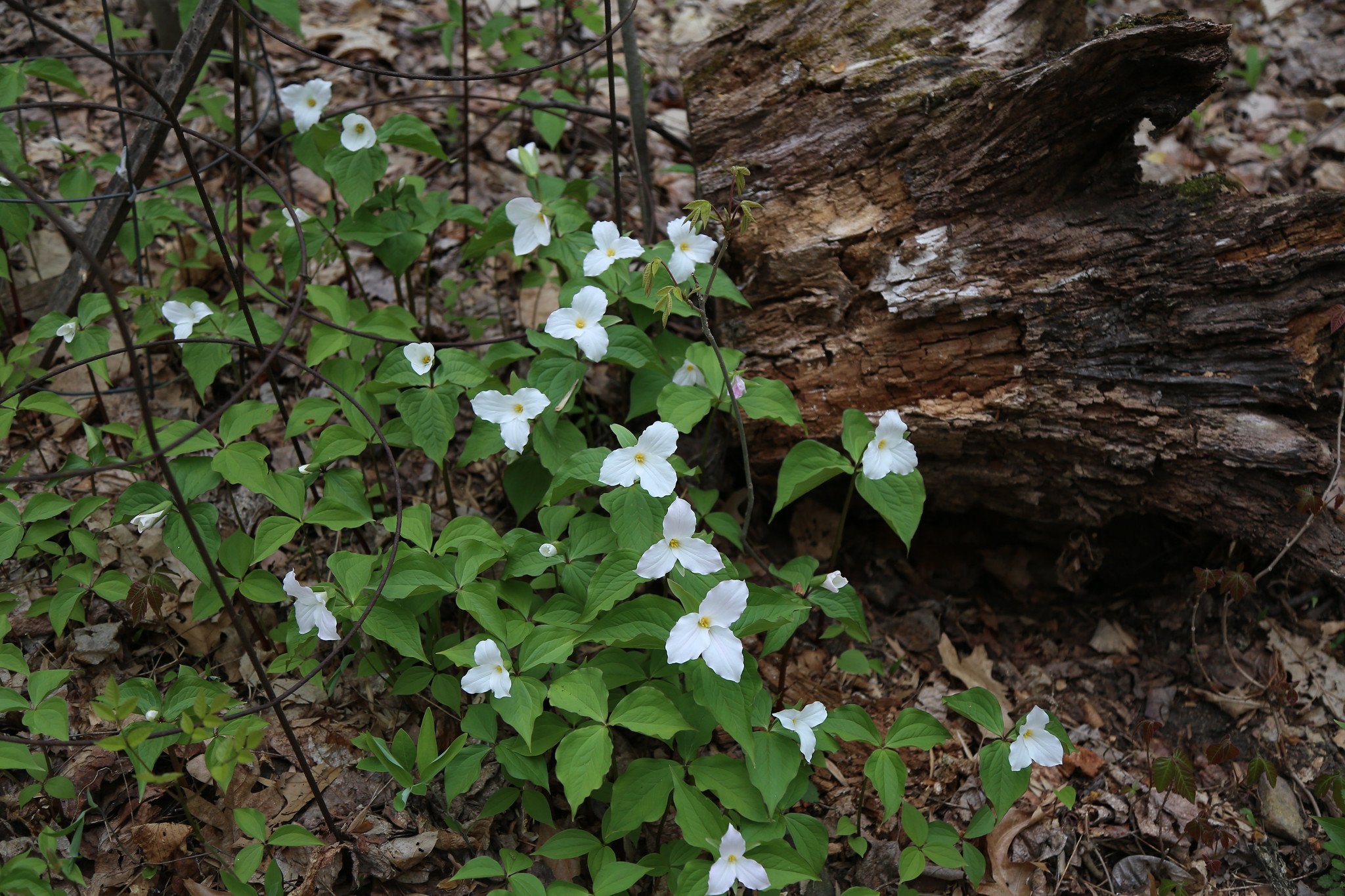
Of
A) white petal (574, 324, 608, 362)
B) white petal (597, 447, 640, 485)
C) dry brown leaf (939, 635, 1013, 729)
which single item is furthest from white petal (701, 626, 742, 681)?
dry brown leaf (939, 635, 1013, 729)

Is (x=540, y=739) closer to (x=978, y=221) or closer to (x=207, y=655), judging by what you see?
(x=207, y=655)

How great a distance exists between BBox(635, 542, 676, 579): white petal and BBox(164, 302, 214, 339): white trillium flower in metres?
1.51

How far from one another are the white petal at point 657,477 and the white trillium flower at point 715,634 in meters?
0.26

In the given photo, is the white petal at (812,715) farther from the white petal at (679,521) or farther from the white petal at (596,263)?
the white petal at (596,263)

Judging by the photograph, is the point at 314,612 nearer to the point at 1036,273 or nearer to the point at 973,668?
the point at 973,668

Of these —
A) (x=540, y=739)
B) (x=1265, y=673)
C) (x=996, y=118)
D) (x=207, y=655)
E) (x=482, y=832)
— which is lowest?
(x=1265, y=673)

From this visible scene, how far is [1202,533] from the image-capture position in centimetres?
267

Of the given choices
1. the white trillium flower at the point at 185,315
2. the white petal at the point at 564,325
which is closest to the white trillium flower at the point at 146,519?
the white trillium flower at the point at 185,315

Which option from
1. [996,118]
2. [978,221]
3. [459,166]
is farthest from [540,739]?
[459,166]

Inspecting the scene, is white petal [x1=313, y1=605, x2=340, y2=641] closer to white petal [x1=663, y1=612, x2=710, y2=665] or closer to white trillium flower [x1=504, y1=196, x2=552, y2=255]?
white petal [x1=663, y1=612, x2=710, y2=665]

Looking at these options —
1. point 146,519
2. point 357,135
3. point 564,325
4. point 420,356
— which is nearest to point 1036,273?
point 564,325

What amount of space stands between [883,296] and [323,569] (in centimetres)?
190

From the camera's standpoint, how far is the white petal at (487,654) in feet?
5.90

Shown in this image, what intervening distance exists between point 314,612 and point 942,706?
185 cm
